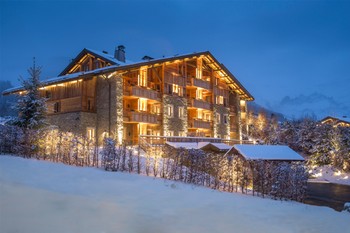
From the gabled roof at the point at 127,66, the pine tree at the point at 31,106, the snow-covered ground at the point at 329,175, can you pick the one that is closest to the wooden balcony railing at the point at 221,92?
the gabled roof at the point at 127,66

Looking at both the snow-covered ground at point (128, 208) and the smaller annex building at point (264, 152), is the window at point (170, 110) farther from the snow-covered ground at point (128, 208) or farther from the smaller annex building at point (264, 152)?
the snow-covered ground at point (128, 208)

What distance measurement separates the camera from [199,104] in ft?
131

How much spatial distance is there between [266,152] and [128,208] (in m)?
15.3

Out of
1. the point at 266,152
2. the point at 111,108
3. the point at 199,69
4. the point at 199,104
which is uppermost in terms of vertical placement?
the point at 199,69

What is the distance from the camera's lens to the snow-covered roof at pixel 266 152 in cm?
2089

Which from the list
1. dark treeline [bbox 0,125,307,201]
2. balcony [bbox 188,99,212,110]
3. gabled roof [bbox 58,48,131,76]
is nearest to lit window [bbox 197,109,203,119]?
balcony [bbox 188,99,212,110]

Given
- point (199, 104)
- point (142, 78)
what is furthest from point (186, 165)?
point (199, 104)

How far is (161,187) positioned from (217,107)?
31.6m

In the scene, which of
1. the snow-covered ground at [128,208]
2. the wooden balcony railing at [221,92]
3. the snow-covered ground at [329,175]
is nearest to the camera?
the snow-covered ground at [128,208]

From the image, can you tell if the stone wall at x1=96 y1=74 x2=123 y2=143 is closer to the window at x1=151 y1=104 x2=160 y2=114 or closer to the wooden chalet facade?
the wooden chalet facade

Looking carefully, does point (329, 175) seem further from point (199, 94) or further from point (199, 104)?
point (199, 94)

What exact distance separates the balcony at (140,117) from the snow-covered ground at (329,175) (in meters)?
17.3

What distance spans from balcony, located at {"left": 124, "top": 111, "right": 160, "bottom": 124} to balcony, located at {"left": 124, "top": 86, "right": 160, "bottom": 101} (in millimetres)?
1890

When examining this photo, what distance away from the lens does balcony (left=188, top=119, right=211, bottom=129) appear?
126ft
